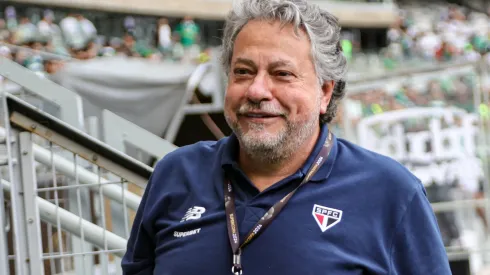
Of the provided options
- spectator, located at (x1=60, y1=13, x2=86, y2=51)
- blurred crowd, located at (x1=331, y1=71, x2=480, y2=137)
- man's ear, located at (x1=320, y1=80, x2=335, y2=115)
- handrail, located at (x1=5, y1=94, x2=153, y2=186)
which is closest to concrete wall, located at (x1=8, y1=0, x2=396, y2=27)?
spectator, located at (x1=60, y1=13, x2=86, y2=51)

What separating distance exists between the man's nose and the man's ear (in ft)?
0.73

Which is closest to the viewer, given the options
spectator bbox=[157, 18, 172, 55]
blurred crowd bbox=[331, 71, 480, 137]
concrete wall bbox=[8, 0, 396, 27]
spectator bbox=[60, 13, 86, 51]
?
blurred crowd bbox=[331, 71, 480, 137]

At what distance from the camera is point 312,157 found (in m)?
2.50

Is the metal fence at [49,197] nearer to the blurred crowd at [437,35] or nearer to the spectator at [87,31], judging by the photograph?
the spectator at [87,31]

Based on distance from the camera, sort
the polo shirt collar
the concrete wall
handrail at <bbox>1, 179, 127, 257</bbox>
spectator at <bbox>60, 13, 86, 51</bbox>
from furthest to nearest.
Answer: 1. the concrete wall
2. spectator at <bbox>60, 13, 86, 51</bbox>
3. handrail at <bbox>1, 179, 127, 257</bbox>
4. the polo shirt collar

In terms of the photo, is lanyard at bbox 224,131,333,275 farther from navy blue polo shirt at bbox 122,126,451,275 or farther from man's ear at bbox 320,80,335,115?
man's ear at bbox 320,80,335,115

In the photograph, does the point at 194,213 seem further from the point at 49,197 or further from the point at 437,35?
the point at 437,35

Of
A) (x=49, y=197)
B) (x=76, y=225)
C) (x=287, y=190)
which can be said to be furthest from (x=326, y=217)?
(x=49, y=197)

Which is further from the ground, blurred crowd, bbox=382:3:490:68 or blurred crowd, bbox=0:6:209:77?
blurred crowd, bbox=0:6:209:77

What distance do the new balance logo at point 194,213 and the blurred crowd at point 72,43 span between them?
306 inches

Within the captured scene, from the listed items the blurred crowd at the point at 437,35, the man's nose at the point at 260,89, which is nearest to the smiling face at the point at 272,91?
the man's nose at the point at 260,89

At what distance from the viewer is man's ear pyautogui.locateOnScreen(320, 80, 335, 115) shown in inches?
102

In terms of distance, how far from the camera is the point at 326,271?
233cm

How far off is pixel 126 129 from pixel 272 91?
10.7 feet
